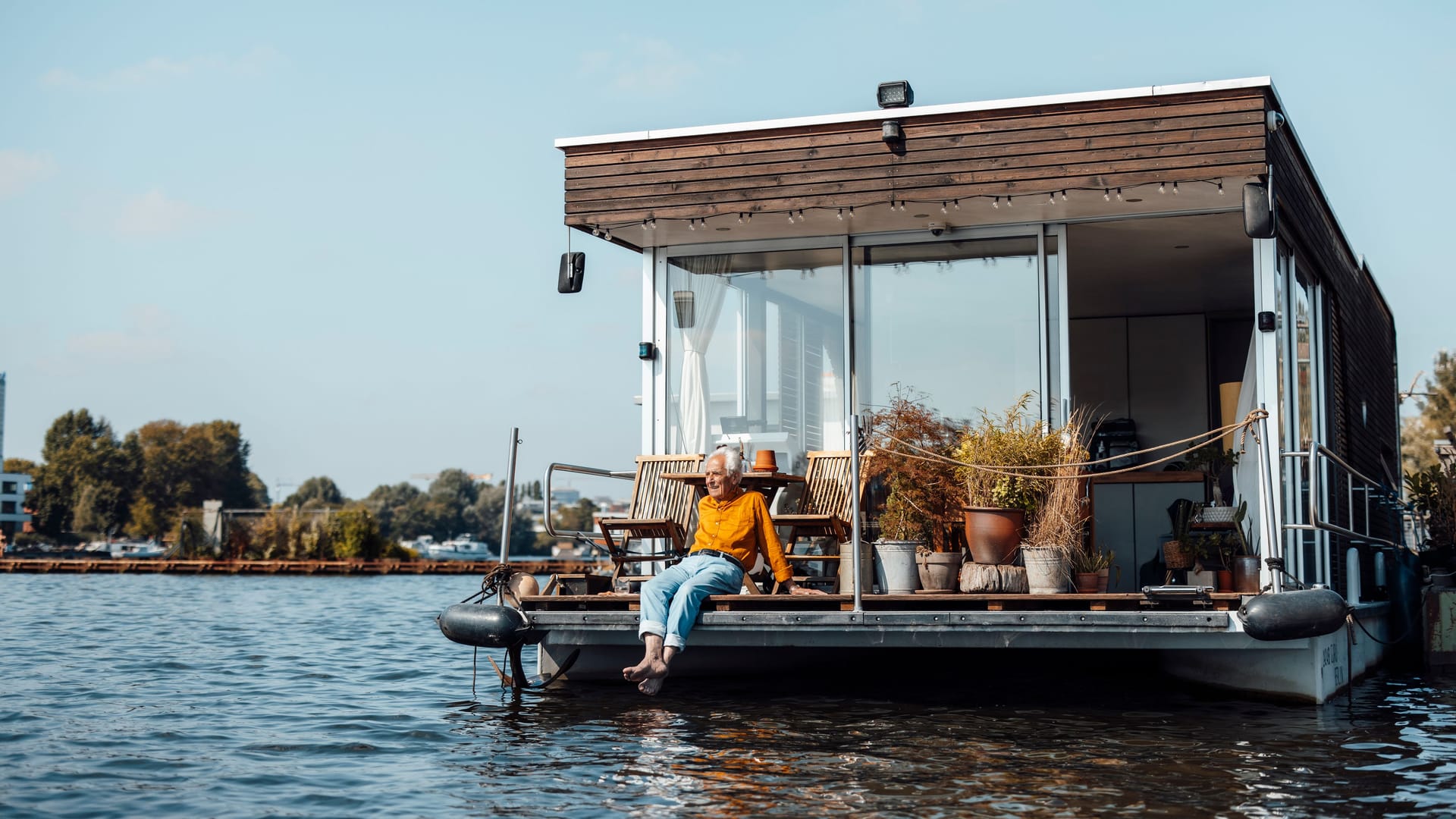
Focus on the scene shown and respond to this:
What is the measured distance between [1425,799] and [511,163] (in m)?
7.12

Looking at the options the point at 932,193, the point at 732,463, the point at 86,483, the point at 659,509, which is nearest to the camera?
the point at 732,463

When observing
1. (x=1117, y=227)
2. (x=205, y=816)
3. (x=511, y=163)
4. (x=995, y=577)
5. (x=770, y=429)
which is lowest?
(x=205, y=816)

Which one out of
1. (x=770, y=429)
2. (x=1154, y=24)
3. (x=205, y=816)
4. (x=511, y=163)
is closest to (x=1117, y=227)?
(x=1154, y=24)

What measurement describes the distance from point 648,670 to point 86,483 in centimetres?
8248

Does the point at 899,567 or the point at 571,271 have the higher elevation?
the point at 571,271

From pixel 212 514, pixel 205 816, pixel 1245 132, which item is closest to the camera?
pixel 205 816

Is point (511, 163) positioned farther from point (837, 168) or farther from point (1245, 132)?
point (1245, 132)

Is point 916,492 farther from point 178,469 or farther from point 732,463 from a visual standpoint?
point 178,469

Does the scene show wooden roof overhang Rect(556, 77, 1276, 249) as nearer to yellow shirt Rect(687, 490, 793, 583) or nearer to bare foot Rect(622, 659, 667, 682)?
yellow shirt Rect(687, 490, 793, 583)

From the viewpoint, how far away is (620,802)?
205 inches

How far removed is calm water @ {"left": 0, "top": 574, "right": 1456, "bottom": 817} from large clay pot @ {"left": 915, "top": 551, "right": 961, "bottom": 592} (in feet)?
2.30

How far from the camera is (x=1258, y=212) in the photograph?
7.70m

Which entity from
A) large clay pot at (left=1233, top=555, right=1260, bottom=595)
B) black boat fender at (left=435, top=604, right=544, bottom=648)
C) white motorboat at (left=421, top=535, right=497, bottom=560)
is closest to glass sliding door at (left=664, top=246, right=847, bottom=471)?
black boat fender at (left=435, top=604, right=544, bottom=648)

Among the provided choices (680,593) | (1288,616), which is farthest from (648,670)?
(1288,616)
